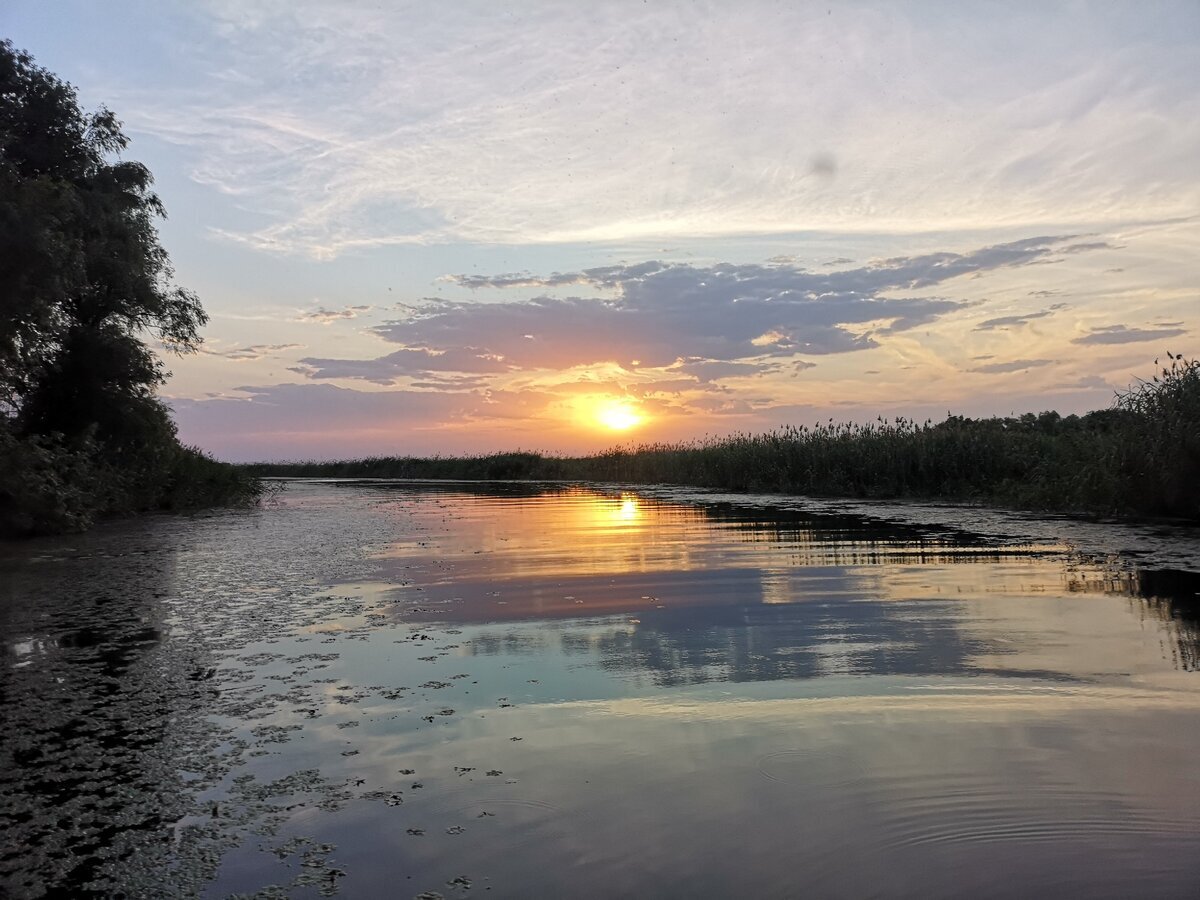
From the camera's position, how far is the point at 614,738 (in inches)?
163

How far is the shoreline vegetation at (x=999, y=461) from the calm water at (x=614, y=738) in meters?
6.06

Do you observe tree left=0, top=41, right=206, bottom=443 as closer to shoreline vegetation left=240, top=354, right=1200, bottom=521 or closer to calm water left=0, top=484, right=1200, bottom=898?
calm water left=0, top=484, right=1200, bottom=898

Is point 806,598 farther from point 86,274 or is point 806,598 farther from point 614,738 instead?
point 86,274

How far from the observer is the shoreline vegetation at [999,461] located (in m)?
14.3

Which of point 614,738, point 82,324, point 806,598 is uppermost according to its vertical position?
point 82,324

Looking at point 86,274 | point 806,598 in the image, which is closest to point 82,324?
point 86,274

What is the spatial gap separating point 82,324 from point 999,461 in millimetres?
24936

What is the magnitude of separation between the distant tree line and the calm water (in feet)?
33.0

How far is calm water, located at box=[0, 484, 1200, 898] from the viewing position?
2.87 m

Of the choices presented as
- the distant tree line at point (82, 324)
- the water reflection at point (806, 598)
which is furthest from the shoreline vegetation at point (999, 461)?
the distant tree line at point (82, 324)

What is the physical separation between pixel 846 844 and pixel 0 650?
634 centimetres

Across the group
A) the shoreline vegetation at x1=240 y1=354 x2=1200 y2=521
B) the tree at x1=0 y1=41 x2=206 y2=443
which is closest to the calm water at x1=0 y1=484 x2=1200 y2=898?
the shoreline vegetation at x1=240 y1=354 x2=1200 y2=521

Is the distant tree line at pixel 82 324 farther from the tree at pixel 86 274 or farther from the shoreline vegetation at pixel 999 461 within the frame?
the shoreline vegetation at pixel 999 461

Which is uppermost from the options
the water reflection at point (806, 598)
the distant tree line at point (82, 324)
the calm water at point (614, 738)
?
the distant tree line at point (82, 324)
